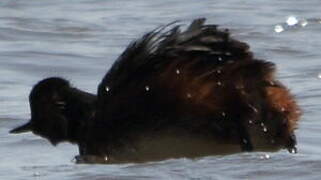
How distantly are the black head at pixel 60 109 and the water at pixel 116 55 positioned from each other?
20 centimetres

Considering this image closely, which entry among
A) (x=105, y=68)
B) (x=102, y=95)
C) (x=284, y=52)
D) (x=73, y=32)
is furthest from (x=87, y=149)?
(x=73, y=32)

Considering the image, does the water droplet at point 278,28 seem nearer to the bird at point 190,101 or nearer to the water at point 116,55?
the water at point 116,55

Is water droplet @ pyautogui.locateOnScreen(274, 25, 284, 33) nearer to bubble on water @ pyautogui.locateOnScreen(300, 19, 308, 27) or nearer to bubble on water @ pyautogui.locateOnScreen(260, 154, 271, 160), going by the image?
bubble on water @ pyautogui.locateOnScreen(300, 19, 308, 27)

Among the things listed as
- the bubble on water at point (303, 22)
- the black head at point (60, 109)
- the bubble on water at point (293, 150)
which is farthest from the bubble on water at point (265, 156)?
the bubble on water at point (303, 22)

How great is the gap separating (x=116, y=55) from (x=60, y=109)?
14.4 ft

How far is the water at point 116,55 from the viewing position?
26.5 ft

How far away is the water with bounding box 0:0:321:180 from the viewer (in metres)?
8.09

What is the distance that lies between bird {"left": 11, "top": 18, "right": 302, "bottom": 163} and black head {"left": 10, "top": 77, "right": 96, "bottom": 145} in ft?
0.41

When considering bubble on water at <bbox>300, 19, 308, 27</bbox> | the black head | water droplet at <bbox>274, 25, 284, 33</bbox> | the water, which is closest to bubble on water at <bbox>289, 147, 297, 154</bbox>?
the water

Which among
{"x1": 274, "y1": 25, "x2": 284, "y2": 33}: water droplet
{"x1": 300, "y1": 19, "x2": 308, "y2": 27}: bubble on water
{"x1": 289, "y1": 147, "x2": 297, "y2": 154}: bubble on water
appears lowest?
{"x1": 289, "y1": 147, "x2": 297, "y2": 154}: bubble on water

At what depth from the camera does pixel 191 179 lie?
7.83m

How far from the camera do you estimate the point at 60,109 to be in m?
8.24

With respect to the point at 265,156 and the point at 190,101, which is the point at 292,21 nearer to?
the point at 265,156

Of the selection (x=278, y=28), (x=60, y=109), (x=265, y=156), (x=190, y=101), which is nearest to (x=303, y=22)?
(x=278, y=28)
